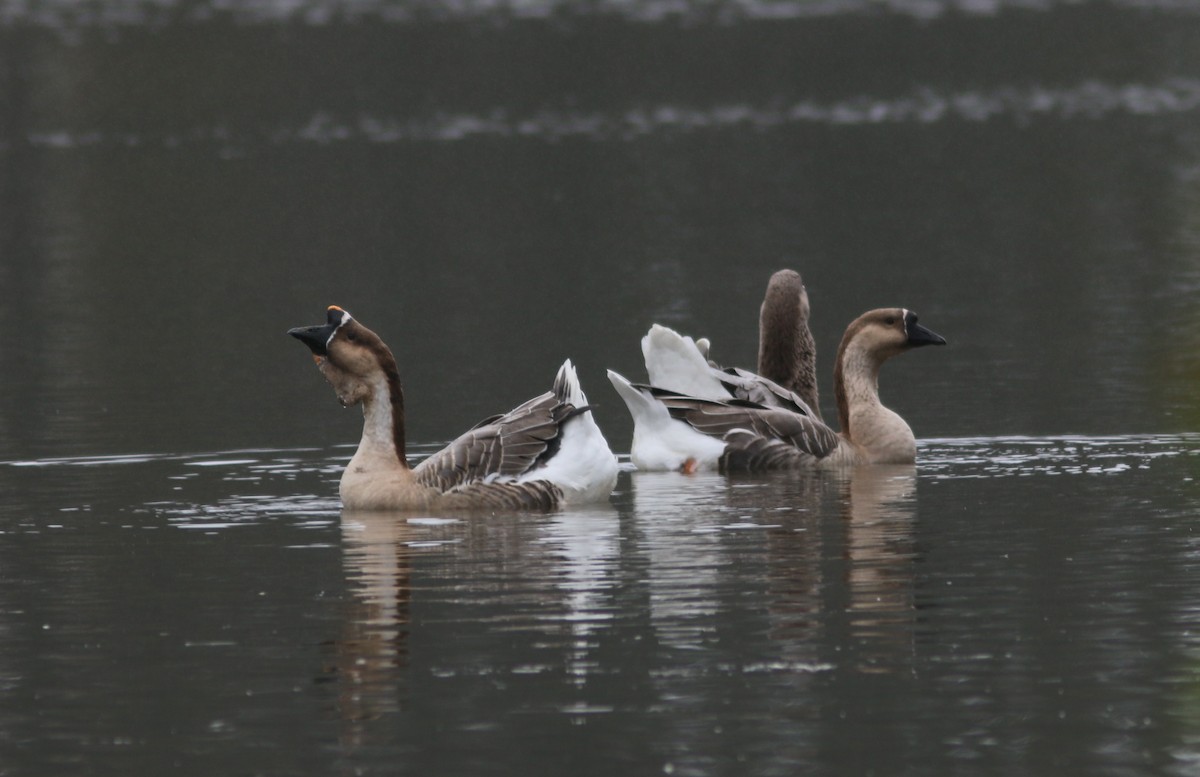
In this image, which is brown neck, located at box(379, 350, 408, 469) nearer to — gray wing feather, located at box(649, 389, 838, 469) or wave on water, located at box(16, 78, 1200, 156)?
gray wing feather, located at box(649, 389, 838, 469)

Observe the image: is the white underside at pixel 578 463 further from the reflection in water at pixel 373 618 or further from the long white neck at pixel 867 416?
the long white neck at pixel 867 416

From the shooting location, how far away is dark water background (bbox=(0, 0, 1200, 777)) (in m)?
10.1

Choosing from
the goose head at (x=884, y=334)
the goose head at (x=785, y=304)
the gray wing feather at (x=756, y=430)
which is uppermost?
the goose head at (x=785, y=304)

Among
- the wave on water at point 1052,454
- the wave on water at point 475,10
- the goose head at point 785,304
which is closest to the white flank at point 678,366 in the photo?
the goose head at point 785,304

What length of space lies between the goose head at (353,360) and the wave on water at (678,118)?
4498 cm

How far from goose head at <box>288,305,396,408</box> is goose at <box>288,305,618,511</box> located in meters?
0.02

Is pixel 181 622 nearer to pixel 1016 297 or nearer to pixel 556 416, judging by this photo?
pixel 556 416

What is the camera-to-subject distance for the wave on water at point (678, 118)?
62938mm

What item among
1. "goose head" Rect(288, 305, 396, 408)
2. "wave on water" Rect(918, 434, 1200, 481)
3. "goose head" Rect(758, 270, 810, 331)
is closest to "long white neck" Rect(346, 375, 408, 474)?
"goose head" Rect(288, 305, 396, 408)

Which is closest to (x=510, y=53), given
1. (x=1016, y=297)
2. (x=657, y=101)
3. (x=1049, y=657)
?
(x=657, y=101)

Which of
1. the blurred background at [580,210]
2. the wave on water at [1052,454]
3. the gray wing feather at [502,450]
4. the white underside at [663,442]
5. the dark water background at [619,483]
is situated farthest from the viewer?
the blurred background at [580,210]

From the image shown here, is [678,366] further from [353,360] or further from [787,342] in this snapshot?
[353,360]

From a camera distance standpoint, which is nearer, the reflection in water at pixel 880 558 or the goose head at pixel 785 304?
the reflection in water at pixel 880 558

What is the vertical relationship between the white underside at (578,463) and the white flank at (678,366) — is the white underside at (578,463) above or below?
below
